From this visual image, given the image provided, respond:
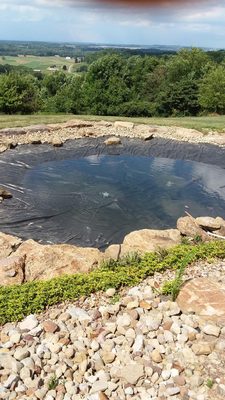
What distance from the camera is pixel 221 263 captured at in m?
5.70

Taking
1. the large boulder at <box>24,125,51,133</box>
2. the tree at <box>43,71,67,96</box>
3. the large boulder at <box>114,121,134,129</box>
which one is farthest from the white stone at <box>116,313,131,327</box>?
the tree at <box>43,71,67,96</box>

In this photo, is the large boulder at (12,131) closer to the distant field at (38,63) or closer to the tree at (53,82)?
the tree at (53,82)

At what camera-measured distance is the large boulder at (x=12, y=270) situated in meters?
5.08

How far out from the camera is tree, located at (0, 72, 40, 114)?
2075 centimetres

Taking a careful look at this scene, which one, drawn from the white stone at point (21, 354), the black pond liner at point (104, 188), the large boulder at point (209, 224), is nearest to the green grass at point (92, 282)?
the white stone at point (21, 354)

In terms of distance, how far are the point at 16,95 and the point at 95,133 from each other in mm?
8007

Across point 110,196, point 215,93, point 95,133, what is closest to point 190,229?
point 110,196

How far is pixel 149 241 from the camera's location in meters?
6.32

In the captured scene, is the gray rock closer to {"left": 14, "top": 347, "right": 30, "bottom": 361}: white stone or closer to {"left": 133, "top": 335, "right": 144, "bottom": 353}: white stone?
{"left": 133, "top": 335, "right": 144, "bottom": 353}: white stone

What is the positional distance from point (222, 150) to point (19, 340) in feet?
39.6

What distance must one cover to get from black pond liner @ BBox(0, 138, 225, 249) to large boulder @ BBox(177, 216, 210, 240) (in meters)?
0.96

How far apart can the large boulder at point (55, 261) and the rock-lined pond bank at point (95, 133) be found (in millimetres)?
8567

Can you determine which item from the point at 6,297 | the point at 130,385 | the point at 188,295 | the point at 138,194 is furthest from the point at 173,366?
the point at 138,194

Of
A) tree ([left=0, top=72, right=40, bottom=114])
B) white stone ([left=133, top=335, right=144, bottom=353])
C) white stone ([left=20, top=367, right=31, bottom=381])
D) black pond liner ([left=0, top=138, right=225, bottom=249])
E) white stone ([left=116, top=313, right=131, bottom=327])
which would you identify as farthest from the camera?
tree ([left=0, top=72, right=40, bottom=114])
